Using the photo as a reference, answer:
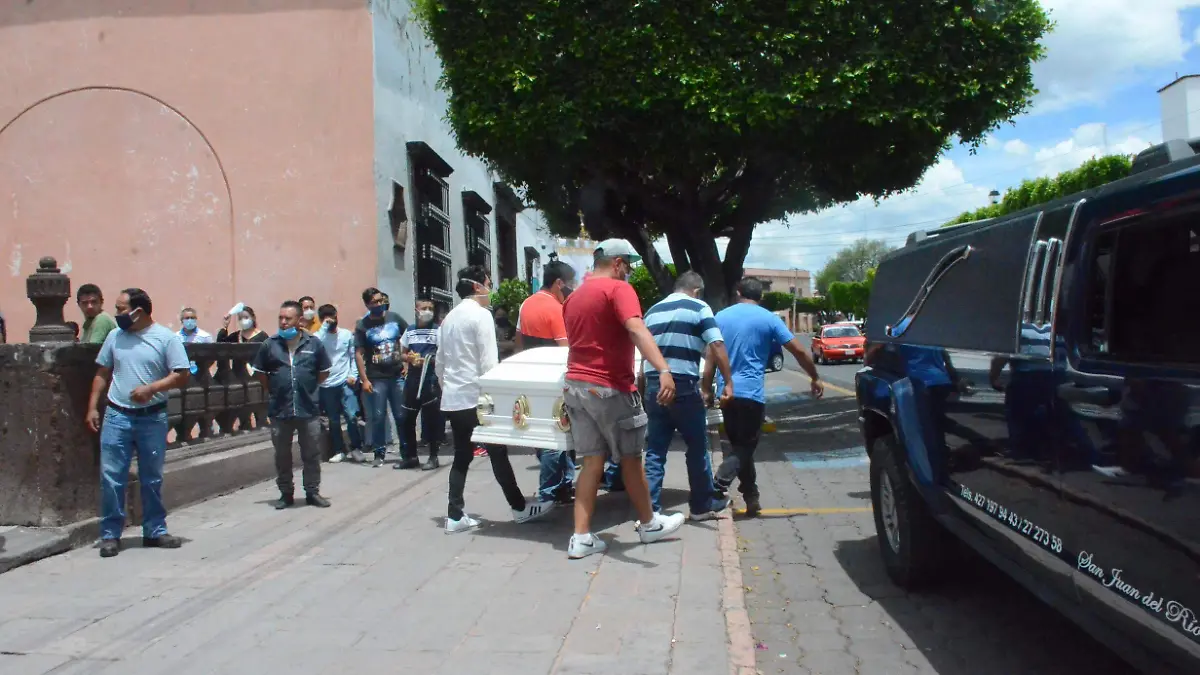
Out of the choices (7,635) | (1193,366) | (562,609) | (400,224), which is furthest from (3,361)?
(400,224)

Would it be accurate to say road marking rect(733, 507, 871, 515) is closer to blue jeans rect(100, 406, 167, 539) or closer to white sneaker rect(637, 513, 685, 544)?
white sneaker rect(637, 513, 685, 544)

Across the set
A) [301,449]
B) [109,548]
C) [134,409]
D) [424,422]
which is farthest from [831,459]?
[109,548]

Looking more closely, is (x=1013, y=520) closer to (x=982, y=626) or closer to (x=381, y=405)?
(x=982, y=626)

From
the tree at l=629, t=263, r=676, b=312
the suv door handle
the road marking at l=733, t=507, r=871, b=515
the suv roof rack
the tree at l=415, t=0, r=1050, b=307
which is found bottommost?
the road marking at l=733, t=507, r=871, b=515

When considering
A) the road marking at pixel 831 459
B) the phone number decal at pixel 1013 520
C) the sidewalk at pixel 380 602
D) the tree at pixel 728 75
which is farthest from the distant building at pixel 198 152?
the phone number decal at pixel 1013 520

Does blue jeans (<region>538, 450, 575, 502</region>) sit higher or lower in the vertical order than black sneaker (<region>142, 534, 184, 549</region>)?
higher

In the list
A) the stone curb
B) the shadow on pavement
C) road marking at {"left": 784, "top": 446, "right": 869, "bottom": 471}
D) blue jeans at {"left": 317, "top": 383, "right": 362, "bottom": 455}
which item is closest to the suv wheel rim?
the shadow on pavement

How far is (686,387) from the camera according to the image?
21.6 feet

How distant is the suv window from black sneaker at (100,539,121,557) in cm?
574

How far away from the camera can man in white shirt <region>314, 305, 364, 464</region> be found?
1052 cm

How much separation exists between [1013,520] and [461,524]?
4.08 metres

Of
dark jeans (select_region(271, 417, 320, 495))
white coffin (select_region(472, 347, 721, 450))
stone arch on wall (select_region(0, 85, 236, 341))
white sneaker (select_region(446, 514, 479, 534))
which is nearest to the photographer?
white coffin (select_region(472, 347, 721, 450))

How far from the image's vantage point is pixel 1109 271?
3.32 meters

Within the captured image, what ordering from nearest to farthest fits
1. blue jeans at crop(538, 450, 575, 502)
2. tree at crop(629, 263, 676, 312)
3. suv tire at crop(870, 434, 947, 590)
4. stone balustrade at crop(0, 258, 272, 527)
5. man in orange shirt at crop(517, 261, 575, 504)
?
1. suv tire at crop(870, 434, 947, 590)
2. stone balustrade at crop(0, 258, 272, 527)
3. blue jeans at crop(538, 450, 575, 502)
4. man in orange shirt at crop(517, 261, 575, 504)
5. tree at crop(629, 263, 676, 312)
